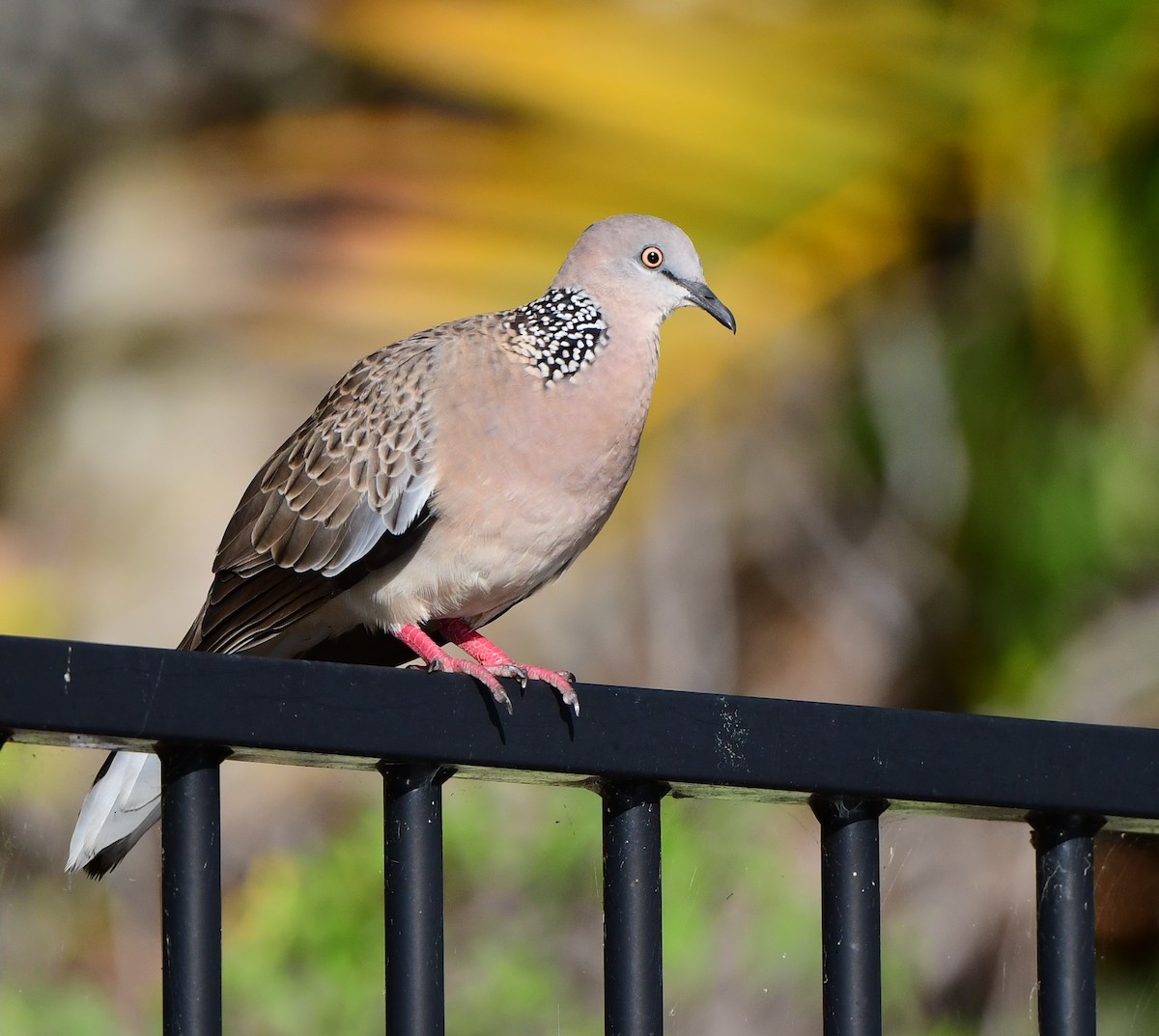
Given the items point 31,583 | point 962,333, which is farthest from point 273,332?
point 962,333

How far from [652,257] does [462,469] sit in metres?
0.65

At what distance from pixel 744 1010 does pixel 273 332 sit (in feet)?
15.2

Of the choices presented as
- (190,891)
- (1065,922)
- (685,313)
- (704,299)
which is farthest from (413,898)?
(685,313)

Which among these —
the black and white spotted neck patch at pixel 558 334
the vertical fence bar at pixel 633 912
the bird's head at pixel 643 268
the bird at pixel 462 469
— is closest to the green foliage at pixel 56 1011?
the vertical fence bar at pixel 633 912

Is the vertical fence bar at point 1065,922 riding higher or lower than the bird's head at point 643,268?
lower

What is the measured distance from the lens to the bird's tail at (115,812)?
173 centimetres

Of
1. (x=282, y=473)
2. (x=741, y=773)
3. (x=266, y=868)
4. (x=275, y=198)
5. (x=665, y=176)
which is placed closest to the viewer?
(x=741, y=773)

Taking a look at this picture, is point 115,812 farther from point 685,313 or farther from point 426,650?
point 685,313

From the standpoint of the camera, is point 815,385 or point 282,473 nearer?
point 282,473

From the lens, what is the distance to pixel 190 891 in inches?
58.5

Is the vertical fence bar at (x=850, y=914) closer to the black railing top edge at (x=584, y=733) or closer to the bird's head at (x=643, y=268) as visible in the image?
the black railing top edge at (x=584, y=733)

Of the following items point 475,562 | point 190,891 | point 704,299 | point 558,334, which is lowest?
point 190,891

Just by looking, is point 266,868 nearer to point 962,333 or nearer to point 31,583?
point 31,583

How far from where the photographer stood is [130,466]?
6371 mm
